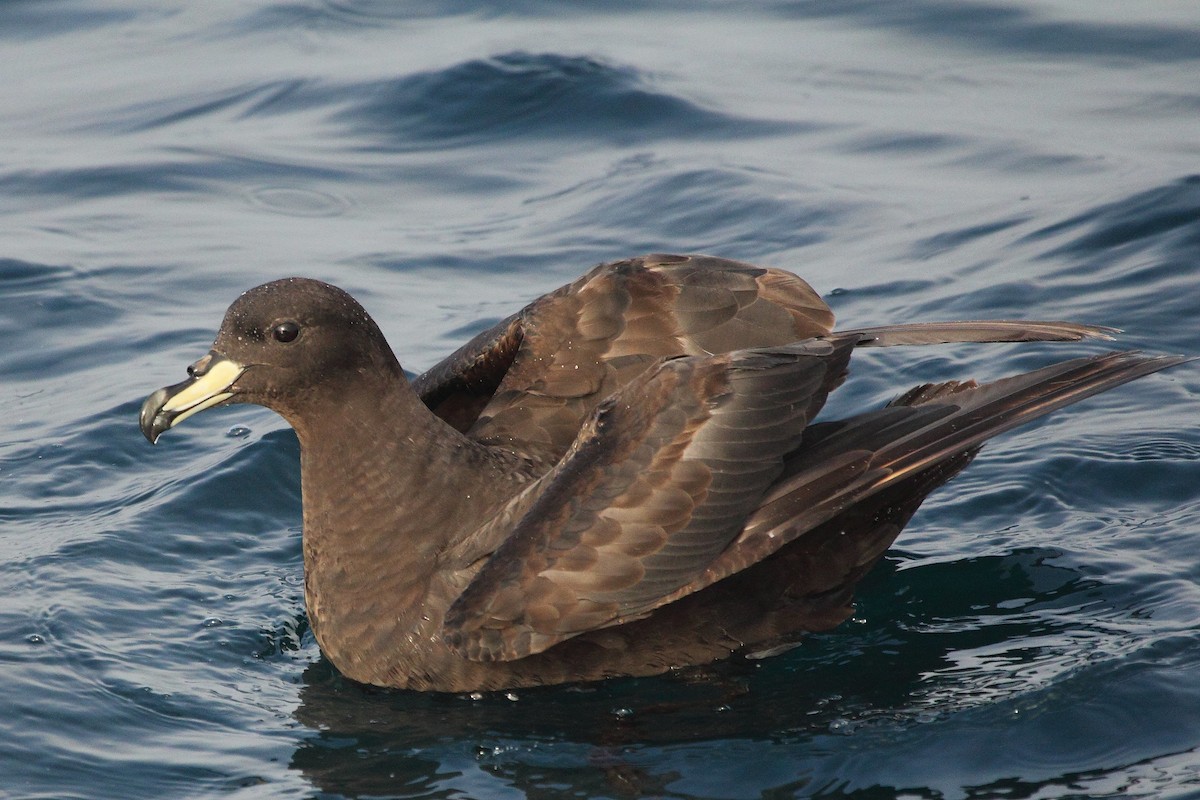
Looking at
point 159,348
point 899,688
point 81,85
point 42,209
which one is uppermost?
point 81,85

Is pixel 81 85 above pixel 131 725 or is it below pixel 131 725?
above

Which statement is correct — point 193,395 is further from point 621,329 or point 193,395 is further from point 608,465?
point 621,329

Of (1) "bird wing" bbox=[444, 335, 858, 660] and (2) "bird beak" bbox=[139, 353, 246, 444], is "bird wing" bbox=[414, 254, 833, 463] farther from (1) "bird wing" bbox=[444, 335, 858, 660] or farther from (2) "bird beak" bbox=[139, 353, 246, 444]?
(2) "bird beak" bbox=[139, 353, 246, 444]

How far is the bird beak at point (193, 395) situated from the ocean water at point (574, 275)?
977mm

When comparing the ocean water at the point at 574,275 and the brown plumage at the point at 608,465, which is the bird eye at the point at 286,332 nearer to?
the brown plumage at the point at 608,465

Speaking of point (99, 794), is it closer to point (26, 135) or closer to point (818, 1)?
point (26, 135)

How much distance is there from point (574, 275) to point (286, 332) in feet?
15.4

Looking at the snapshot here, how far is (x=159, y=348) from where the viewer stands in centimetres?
989

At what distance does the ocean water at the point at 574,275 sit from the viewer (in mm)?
5605

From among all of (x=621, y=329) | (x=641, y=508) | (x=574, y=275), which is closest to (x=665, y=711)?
(x=641, y=508)

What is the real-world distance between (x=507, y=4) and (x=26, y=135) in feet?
15.5

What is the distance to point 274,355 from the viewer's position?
6.06 m

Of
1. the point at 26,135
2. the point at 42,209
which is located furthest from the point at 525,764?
the point at 26,135

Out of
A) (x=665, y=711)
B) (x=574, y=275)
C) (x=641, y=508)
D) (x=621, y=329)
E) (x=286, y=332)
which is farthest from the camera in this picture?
(x=574, y=275)
